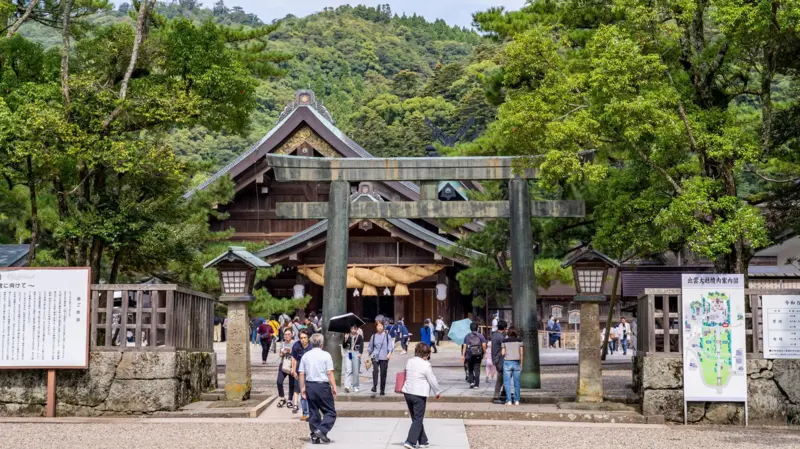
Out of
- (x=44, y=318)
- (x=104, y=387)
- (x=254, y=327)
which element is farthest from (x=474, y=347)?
(x=254, y=327)

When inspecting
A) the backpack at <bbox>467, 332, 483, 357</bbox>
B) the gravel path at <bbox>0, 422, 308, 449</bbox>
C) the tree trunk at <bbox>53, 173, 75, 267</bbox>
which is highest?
the tree trunk at <bbox>53, 173, 75, 267</bbox>

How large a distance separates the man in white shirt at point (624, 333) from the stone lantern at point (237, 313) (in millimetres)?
20658

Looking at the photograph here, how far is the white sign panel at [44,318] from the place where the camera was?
15.5m

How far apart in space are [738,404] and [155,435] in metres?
9.08

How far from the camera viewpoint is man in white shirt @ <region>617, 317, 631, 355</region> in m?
34.3

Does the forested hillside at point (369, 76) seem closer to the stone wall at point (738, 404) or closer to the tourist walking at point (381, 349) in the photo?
the tourist walking at point (381, 349)

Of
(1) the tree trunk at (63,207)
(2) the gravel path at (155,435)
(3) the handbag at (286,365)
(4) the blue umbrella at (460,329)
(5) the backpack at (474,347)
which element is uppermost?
(1) the tree trunk at (63,207)

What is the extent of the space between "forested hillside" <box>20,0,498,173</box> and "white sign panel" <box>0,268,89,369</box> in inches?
279

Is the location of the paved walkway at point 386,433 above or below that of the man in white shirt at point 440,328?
below

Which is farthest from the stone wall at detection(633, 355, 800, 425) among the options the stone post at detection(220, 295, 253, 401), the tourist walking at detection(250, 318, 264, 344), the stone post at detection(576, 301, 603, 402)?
the tourist walking at detection(250, 318, 264, 344)

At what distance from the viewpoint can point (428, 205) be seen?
1975cm

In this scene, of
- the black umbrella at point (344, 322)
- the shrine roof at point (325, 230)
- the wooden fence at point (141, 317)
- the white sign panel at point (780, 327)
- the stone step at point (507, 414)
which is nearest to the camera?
the white sign panel at point (780, 327)

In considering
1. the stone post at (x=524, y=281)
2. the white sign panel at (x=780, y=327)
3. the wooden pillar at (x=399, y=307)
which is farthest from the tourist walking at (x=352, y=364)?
the wooden pillar at (x=399, y=307)

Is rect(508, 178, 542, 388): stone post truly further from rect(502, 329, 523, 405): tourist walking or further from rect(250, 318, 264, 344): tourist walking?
rect(250, 318, 264, 344): tourist walking
